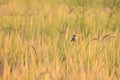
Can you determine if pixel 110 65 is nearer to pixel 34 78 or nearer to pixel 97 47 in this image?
pixel 97 47

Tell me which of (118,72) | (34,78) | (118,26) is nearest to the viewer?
(34,78)

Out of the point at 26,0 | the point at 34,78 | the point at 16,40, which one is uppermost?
the point at 26,0

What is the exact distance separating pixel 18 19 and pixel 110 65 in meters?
1.20

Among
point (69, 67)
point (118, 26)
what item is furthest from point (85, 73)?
point (118, 26)

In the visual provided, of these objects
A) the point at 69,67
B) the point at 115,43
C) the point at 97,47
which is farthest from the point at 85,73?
the point at 115,43

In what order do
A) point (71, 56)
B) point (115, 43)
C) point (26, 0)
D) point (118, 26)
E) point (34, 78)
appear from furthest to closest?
point (26, 0) → point (118, 26) → point (115, 43) → point (71, 56) → point (34, 78)

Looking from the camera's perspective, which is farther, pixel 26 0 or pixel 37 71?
pixel 26 0

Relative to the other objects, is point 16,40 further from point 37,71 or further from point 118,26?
point 118,26

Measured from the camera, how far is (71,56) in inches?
68.6

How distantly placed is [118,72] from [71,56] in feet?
0.80

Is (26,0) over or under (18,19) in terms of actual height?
over

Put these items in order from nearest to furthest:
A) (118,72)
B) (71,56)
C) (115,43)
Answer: (118,72), (71,56), (115,43)

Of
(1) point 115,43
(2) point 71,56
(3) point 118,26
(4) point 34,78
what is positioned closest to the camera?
(4) point 34,78

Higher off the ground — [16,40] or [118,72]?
[16,40]
